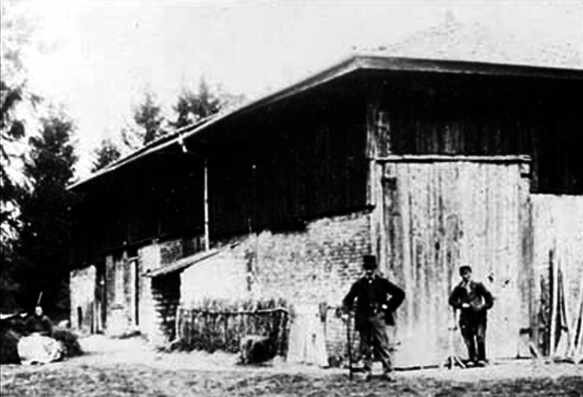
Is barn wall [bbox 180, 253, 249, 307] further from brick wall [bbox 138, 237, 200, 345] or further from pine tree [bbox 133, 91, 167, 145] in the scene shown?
pine tree [bbox 133, 91, 167, 145]

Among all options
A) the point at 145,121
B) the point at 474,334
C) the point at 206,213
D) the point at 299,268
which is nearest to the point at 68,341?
the point at 206,213

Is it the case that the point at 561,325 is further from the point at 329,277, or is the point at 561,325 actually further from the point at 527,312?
the point at 329,277

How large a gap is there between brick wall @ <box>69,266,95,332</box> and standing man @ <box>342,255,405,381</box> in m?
17.9

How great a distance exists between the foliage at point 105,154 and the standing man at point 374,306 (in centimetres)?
2211

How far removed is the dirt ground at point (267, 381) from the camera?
1103 cm

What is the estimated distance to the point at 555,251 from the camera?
14.2 m

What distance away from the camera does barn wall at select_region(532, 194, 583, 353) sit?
14180 mm

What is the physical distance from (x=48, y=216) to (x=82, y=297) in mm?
5289

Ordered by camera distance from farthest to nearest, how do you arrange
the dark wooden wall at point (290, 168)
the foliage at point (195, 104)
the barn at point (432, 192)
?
the foliage at point (195, 104)
the dark wooden wall at point (290, 168)
the barn at point (432, 192)

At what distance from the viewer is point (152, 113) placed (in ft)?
112

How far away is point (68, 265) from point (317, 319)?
20.0 metres

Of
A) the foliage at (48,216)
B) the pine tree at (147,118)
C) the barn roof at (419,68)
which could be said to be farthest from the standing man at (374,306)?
the pine tree at (147,118)

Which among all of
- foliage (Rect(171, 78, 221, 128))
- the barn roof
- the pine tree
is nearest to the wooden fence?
the barn roof

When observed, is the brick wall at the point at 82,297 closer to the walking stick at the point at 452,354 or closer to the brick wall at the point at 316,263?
the brick wall at the point at 316,263
